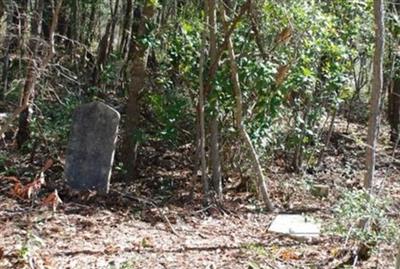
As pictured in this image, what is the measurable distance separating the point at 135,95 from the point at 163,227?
2.53 meters

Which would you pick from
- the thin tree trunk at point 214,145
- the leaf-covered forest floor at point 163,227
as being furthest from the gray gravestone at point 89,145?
the thin tree trunk at point 214,145

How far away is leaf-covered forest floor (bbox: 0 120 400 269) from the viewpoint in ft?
19.4

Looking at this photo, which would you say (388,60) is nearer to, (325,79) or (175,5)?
(325,79)

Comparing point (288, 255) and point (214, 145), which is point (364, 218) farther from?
point (214, 145)

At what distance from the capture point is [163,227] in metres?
7.12

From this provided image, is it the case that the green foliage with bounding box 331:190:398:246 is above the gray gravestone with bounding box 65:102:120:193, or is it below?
below

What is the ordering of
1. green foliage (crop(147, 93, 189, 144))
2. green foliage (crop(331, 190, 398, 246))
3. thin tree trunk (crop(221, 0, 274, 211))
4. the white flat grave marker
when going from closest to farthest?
green foliage (crop(331, 190, 398, 246)), the white flat grave marker, thin tree trunk (crop(221, 0, 274, 211)), green foliage (crop(147, 93, 189, 144))

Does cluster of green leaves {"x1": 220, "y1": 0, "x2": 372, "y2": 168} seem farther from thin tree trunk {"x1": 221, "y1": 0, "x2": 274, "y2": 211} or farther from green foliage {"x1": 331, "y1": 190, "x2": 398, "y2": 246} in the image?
green foliage {"x1": 331, "y1": 190, "x2": 398, "y2": 246}

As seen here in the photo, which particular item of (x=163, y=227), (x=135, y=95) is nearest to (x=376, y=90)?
(x=163, y=227)

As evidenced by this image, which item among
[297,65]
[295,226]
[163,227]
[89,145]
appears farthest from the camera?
[297,65]

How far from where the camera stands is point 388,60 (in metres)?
12.3

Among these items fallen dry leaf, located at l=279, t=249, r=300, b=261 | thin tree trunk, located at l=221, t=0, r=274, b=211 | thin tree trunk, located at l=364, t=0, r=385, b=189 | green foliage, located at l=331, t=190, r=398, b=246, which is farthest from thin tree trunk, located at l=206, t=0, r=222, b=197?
green foliage, located at l=331, t=190, r=398, b=246

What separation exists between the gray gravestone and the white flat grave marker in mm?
2248

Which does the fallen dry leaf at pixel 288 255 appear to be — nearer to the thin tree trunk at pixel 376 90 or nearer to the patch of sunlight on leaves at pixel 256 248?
the patch of sunlight on leaves at pixel 256 248
